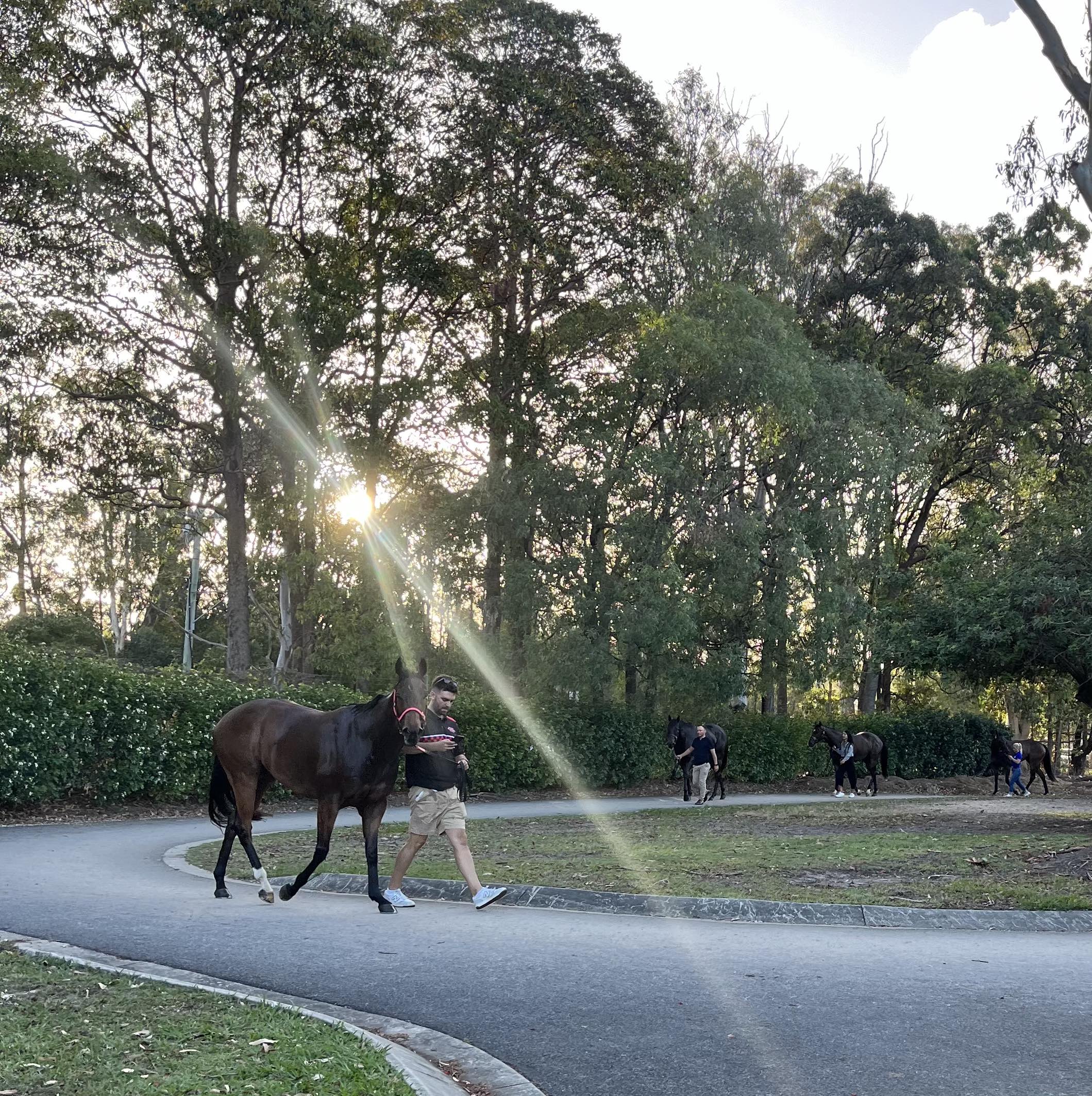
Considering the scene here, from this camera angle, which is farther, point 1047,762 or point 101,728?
point 1047,762

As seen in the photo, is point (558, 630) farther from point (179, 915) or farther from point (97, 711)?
point (179, 915)

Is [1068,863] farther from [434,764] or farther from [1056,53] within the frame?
[1056,53]

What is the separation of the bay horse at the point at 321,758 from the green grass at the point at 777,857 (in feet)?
5.65

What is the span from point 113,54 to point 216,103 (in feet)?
8.10

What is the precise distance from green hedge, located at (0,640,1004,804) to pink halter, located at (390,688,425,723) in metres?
11.6

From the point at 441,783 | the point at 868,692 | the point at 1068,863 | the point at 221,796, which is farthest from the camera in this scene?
the point at 868,692

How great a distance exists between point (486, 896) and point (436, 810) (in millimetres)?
788

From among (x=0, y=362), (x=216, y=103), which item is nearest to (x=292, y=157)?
(x=216, y=103)

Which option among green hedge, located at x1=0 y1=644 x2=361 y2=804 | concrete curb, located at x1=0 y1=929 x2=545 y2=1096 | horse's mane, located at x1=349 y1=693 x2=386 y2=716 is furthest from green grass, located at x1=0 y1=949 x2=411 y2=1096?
green hedge, located at x1=0 y1=644 x2=361 y2=804

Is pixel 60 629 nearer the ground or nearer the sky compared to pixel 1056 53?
nearer the ground

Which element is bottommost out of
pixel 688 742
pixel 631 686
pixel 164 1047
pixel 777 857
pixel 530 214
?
pixel 777 857

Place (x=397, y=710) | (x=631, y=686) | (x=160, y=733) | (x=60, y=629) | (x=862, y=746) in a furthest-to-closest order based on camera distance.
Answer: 1. (x=60, y=629)
2. (x=631, y=686)
3. (x=862, y=746)
4. (x=160, y=733)
5. (x=397, y=710)

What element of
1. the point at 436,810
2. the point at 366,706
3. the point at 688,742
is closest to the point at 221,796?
the point at 366,706

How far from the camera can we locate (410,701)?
395 inches
